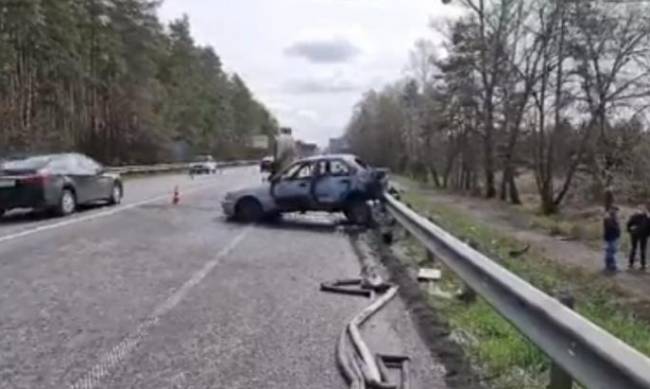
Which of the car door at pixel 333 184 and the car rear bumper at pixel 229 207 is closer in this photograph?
the car door at pixel 333 184

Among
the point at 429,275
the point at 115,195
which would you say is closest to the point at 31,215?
the point at 115,195

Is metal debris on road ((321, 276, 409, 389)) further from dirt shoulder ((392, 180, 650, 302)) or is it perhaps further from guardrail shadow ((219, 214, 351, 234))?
guardrail shadow ((219, 214, 351, 234))

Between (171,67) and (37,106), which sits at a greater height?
(171,67)

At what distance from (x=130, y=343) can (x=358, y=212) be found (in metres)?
11.9

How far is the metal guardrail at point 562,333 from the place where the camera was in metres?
3.44

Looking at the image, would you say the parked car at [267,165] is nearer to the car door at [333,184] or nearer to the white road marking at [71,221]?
the white road marking at [71,221]

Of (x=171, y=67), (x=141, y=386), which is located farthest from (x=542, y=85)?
(x=171, y=67)

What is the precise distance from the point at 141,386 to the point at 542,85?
3386 cm

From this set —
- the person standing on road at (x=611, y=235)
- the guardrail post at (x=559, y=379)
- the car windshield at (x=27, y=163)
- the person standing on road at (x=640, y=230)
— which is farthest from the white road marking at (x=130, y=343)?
the car windshield at (x=27, y=163)

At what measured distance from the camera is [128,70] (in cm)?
6444

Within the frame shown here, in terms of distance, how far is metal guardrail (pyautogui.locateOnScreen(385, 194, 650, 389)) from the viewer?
3441mm

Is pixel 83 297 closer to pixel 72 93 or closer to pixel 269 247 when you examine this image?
pixel 269 247

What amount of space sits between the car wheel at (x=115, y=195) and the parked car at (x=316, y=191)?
4.92 m

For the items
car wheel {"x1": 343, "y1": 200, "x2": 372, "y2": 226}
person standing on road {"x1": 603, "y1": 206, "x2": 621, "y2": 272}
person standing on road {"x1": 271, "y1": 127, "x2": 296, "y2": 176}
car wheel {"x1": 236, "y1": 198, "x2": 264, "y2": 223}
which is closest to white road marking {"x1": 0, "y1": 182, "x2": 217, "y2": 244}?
car wheel {"x1": 236, "y1": 198, "x2": 264, "y2": 223}
